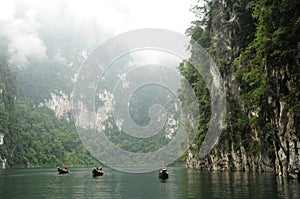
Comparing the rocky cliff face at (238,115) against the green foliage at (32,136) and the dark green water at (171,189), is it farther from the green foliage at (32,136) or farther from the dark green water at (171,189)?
the green foliage at (32,136)

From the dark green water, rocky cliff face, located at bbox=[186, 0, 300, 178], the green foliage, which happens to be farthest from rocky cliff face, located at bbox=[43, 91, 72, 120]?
the dark green water

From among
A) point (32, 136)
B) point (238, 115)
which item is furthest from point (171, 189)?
point (32, 136)

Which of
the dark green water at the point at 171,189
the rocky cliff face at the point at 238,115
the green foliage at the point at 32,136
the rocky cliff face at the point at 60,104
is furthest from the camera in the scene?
the rocky cliff face at the point at 60,104

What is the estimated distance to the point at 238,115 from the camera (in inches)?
1276

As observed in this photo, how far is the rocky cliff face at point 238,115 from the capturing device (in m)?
24.0

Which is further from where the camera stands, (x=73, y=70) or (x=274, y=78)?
(x=73, y=70)

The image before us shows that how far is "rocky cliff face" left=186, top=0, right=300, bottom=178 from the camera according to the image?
2402 centimetres

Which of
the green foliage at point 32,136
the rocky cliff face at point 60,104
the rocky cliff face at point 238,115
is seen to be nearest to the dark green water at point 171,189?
the rocky cliff face at point 238,115

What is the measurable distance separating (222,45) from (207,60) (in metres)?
4.73

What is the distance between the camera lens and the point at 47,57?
178 metres

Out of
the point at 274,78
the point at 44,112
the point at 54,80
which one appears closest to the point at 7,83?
the point at 44,112

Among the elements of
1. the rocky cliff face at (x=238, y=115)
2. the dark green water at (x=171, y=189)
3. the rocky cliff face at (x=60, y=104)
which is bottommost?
the dark green water at (x=171, y=189)

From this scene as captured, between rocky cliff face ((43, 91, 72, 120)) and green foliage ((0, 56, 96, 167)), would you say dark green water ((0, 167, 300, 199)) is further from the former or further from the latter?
rocky cliff face ((43, 91, 72, 120))

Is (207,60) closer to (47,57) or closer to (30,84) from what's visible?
(30,84)
